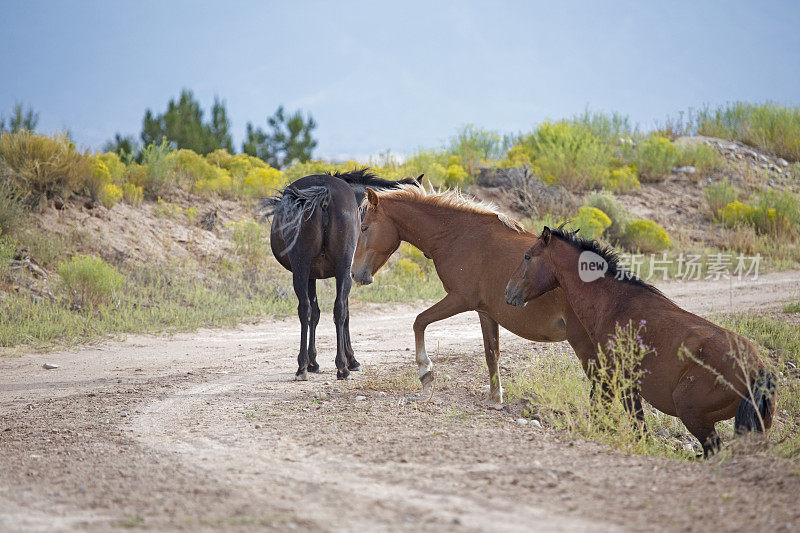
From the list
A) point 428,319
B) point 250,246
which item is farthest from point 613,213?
point 428,319

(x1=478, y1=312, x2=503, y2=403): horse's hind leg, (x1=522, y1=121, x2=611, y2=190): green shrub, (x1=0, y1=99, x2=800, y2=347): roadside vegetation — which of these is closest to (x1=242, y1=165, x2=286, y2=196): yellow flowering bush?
(x1=0, y1=99, x2=800, y2=347): roadside vegetation

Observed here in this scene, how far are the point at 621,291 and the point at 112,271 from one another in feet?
29.5

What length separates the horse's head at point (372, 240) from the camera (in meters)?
7.12

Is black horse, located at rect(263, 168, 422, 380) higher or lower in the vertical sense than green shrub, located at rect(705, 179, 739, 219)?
lower

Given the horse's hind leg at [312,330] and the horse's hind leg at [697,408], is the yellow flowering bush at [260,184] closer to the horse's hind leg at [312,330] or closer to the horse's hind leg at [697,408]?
the horse's hind leg at [312,330]

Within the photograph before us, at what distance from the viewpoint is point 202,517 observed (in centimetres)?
345

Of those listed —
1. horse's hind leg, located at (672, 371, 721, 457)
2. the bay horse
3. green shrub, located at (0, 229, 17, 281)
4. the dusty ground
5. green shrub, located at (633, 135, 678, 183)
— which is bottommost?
the dusty ground

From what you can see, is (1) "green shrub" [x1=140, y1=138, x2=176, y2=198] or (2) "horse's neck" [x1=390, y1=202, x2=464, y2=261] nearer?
(2) "horse's neck" [x1=390, y1=202, x2=464, y2=261]

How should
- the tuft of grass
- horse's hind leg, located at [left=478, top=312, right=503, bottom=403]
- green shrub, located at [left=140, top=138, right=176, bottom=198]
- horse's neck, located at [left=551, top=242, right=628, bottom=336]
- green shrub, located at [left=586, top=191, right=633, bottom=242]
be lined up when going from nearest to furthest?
horse's neck, located at [left=551, top=242, right=628, bottom=336]
horse's hind leg, located at [left=478, top=312, right=503, bottom=403]
the tuft of grass
green shrub, located at [left=140, top=138, right=176, bottom=198]
green shrub, located at [left=586, top=191, right=633, bottom=242]

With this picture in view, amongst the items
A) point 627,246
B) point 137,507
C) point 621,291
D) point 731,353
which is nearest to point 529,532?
point 137,507

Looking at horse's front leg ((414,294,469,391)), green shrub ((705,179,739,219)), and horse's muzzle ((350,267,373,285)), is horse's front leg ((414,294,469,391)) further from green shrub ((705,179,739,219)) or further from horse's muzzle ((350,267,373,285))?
green shrub ((705,179,739,219))

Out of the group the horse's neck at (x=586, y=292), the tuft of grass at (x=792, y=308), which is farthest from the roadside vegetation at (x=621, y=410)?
the tuft of grass at (x=792, y=308)

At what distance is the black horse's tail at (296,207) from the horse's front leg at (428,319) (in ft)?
6.45

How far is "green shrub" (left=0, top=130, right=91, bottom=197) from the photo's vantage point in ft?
45.9
